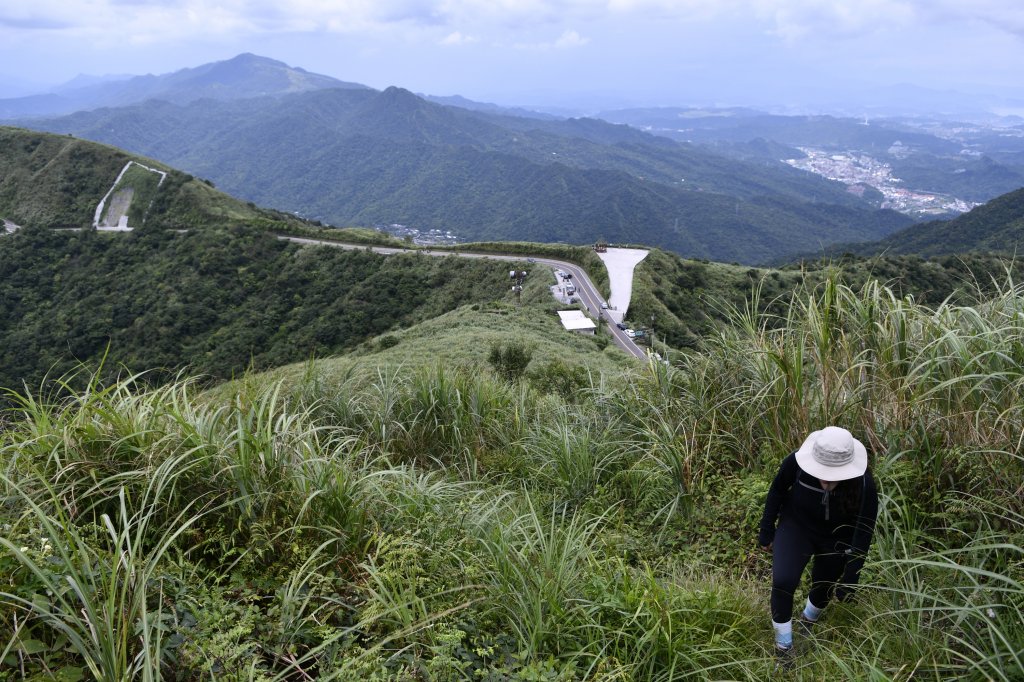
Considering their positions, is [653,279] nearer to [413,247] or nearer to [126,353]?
[413,247]

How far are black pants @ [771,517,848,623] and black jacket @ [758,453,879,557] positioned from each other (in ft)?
0.15

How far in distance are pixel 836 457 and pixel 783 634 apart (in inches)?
36.0

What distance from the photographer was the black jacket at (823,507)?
285cm

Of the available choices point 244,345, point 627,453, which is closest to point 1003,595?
point 627,453

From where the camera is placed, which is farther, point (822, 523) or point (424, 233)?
point (424, 233)

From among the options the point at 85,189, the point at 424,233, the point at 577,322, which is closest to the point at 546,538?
the point at 577,322

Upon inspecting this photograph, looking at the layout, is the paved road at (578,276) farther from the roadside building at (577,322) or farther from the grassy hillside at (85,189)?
the grassy hillside at (85,189)

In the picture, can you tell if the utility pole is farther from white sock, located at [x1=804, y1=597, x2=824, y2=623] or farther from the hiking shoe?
the hiking shoe

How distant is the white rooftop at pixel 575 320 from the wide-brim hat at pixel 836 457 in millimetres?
25658

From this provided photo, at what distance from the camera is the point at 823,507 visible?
2.91 meters

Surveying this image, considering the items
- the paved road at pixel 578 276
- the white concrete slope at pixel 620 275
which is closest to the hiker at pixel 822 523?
the paved road at pixel 578 276

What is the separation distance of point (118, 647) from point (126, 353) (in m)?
42.9

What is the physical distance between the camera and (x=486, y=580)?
8.59 ft

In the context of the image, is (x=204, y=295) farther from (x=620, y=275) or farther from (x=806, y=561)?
(x=806, y=561)
